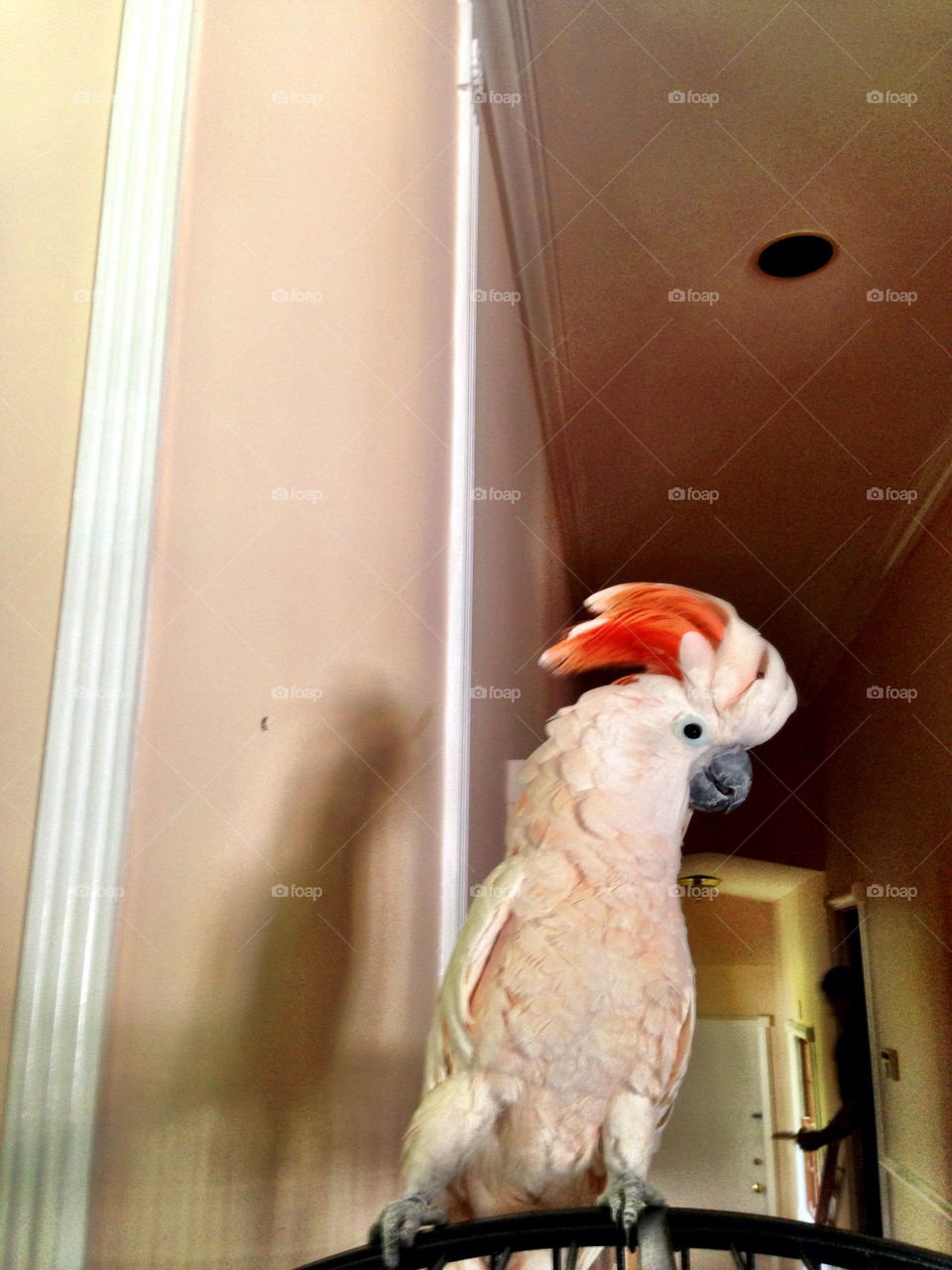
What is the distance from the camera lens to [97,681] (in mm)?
1212

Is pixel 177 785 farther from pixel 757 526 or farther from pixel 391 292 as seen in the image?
pixel 757 526

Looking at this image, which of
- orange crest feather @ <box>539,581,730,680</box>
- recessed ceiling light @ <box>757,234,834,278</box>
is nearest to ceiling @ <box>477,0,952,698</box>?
recessed ceiling light @ <box>757,234,834,278</box>

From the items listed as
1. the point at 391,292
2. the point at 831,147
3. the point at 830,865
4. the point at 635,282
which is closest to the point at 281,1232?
the point at 391,292

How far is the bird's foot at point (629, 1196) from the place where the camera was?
78 cm

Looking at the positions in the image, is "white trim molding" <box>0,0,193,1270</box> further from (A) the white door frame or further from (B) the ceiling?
(A) the white door frame

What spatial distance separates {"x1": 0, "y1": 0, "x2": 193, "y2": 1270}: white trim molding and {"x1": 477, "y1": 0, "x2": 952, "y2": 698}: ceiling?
83 cm

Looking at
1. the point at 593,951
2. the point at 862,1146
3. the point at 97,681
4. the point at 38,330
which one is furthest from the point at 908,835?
the point at 38,330

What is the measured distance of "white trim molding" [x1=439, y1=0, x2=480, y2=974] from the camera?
1423 mm

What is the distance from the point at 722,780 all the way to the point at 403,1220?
0.61m

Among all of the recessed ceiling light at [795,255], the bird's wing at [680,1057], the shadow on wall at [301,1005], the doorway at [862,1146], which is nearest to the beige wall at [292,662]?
the shadow on wall at [301,1005]

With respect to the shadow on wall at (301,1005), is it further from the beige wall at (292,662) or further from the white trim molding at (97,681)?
the white trim molding at (97,681)

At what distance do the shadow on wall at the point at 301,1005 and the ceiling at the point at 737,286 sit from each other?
4.01 feet

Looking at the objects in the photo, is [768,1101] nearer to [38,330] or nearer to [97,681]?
[97,681]

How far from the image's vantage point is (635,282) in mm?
2406
